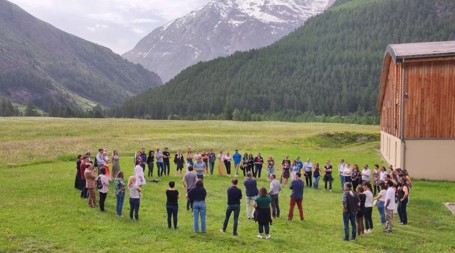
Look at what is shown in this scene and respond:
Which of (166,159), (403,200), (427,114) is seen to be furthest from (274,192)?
(427,114)

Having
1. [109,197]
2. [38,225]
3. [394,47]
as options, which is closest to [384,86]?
[394,47]

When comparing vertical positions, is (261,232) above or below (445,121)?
below

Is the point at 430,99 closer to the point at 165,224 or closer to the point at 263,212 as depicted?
the point at 263,212

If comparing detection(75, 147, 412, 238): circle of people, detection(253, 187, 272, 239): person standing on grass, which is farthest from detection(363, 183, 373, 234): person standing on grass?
detection(253, 187, 272, 239): person standing on grass

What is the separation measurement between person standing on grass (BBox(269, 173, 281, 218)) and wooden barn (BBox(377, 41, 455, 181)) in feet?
62.9

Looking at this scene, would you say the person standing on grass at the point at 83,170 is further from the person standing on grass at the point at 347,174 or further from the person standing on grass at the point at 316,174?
the person standing on grass at the point at 347,174

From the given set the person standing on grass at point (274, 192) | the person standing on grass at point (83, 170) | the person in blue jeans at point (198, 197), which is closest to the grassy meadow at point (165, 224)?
the person standing on grass at point (274, 192)

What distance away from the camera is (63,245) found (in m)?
16.6

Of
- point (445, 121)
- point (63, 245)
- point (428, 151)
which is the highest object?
point (445, 121)

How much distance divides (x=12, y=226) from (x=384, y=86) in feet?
159

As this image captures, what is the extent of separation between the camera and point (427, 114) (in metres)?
37.6

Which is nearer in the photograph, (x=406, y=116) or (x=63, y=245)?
(x=63, y=245)

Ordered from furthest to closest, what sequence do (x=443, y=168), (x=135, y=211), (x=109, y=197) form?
(x=443, y=168)
(x=109, y=197)
(x=135, y=211)

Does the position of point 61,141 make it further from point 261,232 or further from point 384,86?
point 261,232
